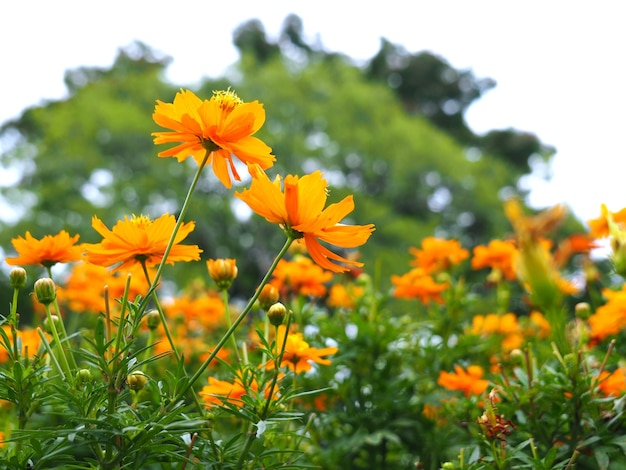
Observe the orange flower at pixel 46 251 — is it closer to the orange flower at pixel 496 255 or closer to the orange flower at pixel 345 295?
the orange flower at pixel 345 295

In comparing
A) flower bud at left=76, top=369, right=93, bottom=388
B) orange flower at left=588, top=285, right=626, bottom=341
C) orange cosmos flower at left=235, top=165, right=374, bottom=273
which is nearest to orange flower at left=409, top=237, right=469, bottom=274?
orange flower at left=588, top=285, right=626, bottom=341

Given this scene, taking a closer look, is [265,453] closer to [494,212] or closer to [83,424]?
[83,424]

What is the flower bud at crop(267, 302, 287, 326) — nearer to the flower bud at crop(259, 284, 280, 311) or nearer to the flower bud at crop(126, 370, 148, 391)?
the flower bud at crop(259, 284, 280, 311)

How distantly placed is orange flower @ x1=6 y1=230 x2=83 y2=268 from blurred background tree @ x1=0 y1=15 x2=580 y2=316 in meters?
9.47

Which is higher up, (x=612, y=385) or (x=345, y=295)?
(x=345, y=295)

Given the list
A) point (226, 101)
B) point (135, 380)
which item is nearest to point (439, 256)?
point (226, 101)

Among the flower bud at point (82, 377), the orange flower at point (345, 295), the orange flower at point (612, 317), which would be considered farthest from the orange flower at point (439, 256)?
the flower bud at point (82, 377)

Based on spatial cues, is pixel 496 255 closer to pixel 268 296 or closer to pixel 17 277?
pixel 268 296

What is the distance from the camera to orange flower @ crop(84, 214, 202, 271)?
2.66ft

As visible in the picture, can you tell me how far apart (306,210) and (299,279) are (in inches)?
31.3

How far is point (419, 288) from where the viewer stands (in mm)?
1738

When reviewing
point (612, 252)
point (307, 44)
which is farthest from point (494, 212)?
point (612, 252)

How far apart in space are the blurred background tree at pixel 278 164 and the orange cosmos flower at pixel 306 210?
9630mm

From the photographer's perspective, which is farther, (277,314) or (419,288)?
(419,288)
